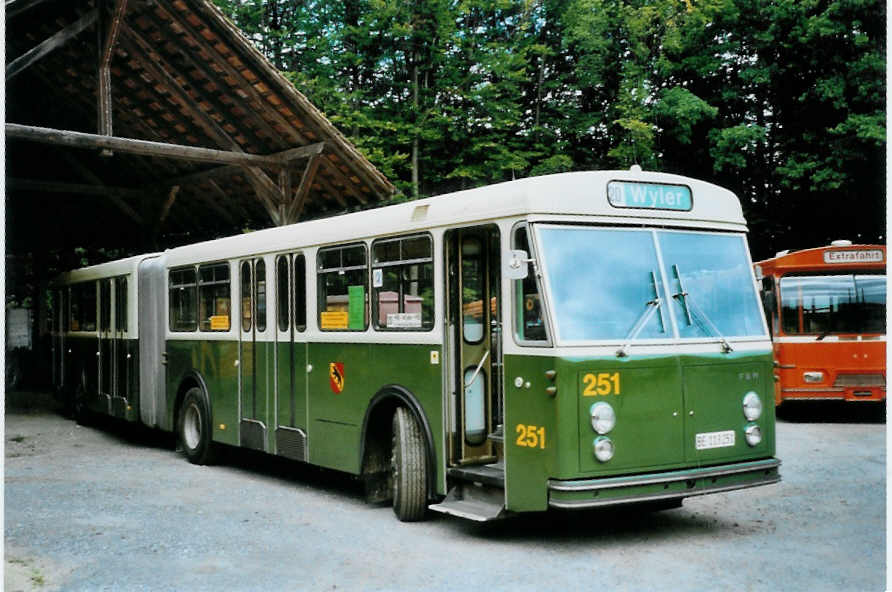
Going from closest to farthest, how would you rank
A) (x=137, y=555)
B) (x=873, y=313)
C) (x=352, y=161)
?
(x=137, y=555), (x=873, y=313), (x=352, y=161)

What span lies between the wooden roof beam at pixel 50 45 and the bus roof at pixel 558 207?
7.63 meters

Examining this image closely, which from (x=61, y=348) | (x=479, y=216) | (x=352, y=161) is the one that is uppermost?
(x=352, y=161)

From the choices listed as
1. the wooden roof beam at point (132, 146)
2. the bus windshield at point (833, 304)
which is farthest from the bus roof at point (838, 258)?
the wooden roof beam at point (132, 146)

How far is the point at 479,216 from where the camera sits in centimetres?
793

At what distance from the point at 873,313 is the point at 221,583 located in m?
12.5

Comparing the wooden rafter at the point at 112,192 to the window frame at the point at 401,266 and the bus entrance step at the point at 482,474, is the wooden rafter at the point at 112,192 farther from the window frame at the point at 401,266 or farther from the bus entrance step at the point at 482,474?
the bus entrance step at the point at 482,474

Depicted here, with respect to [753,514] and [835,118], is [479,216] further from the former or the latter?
[835,118]

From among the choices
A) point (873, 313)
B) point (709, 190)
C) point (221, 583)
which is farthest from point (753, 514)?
point (873, 313)

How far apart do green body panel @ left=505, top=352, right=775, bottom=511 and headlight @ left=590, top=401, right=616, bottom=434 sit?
4 cm

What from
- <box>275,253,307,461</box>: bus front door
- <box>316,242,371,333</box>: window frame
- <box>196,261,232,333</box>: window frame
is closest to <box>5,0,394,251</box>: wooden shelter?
<box>196,261,232,333</box>: window frame

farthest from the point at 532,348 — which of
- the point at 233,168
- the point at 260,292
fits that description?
the point at 233,168

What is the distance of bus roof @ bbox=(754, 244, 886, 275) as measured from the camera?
→ 16.4 metres

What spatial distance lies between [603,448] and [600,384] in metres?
0.44

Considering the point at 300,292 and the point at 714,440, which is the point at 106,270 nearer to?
the point at 300,292
